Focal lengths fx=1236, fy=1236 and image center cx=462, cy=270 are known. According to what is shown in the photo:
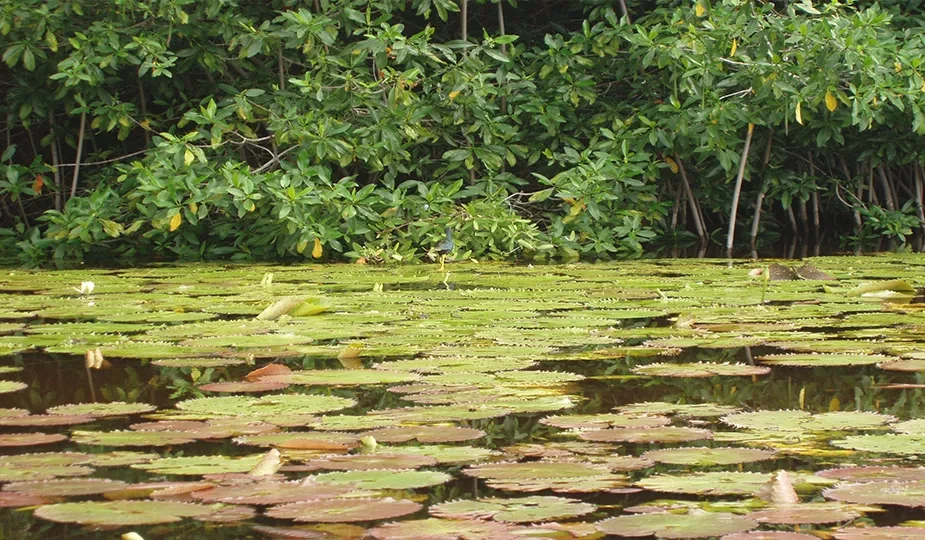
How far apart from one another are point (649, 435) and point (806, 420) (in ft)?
0.95

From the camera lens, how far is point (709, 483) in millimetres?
1521

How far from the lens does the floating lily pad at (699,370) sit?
2.40m

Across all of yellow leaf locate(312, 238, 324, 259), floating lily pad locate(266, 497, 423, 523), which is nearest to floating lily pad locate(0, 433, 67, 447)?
floating lily pad locate(266, 497, 423, 523)

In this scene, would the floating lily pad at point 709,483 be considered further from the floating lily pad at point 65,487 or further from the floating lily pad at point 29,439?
the floating lily pad at point 29,439

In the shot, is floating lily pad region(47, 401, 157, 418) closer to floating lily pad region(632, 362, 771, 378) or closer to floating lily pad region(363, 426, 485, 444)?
floating lily pad region(363, 426, 485, 444)

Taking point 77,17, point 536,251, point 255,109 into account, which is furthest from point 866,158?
point 77,17

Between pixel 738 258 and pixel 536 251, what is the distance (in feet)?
3.21

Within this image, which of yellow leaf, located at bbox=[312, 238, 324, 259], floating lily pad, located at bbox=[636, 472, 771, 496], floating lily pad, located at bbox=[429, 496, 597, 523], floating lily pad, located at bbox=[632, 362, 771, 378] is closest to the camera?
floating lily pad, located at bbox=[429, 496, 597, 523]

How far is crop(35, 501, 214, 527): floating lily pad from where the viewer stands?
1.33m

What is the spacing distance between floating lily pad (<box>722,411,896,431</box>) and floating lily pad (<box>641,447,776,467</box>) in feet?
0.64

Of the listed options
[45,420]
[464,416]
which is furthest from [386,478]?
[45,420]

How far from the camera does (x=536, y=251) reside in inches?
239

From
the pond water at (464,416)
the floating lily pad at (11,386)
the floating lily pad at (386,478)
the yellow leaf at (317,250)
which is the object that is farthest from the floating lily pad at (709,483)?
the yellow leaf at (317,250)

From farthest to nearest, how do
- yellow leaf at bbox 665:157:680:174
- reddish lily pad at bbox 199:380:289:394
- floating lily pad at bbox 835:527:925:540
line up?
yellow leaf at bbox 665:157:680:174
reddish lily pad at bbox 199:380:289:394
floating lily pad at bbox 835:527:925:540
